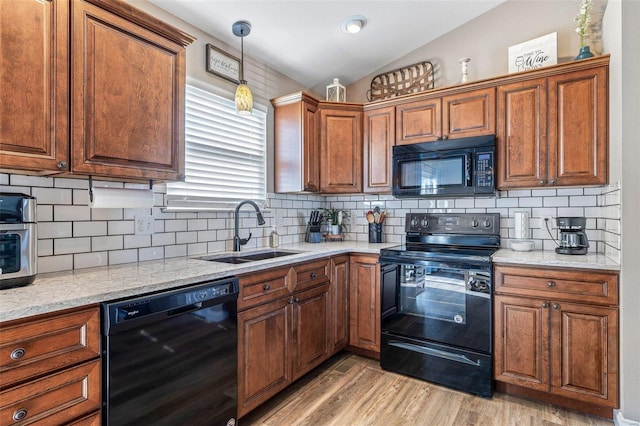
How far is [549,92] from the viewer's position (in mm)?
2377

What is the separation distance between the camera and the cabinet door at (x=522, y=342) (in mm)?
2135

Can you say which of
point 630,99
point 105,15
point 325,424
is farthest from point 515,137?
point 105,15

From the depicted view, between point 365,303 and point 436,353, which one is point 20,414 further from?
point 436,353

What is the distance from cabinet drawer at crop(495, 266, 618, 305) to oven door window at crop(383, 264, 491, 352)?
0.13 metres

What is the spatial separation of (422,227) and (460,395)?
4.48 ft

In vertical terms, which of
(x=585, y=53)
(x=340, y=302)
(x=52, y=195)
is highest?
(x=585, y=53)

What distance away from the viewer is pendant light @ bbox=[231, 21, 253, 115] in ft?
7.17

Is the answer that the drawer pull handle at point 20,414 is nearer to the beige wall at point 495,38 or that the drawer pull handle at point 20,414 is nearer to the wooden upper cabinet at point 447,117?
the wooden upper cabinet at point 447,117

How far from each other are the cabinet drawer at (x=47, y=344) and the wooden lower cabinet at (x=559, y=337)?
7.50 feet

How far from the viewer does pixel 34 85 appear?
4.48 feet

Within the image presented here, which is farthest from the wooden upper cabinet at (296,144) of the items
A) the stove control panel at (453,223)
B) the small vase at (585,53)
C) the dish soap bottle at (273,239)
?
the small vase at (585,53)

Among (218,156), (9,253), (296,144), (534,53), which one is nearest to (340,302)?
(296,144)

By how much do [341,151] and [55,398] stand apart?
2560 millimetres

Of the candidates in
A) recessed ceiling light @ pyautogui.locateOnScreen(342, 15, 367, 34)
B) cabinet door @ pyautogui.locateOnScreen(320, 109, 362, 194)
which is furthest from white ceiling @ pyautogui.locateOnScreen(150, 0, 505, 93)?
cabinet door @ pyautogui.locateOnScreen(320, 109, 362, 194)
